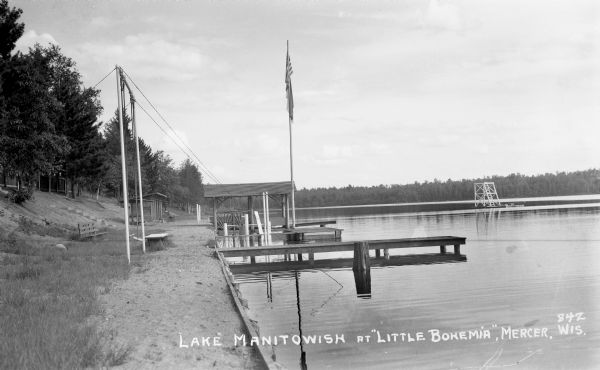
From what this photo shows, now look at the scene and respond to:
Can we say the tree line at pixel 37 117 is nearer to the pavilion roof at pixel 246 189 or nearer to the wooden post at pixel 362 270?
the pavilion roof at pixel 246 189

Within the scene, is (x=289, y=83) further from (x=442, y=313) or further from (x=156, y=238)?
(x=442, y=313)

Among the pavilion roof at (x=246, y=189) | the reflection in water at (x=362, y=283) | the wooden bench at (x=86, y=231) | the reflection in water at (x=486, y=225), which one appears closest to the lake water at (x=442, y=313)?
the reflection in water at (x=362, y=283)

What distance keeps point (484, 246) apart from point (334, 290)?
684 inches

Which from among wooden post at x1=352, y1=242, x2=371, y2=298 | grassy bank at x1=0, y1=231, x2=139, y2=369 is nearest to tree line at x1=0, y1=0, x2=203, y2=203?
grassy bank at x1=0, y1=231, x2=139, y2=369

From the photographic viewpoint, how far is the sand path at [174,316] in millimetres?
8492

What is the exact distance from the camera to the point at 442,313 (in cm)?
1591

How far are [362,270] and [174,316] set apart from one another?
13552 mm

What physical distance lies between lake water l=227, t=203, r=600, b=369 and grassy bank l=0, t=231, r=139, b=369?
3.34 metres

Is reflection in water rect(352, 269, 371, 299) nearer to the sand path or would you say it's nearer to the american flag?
the sand path

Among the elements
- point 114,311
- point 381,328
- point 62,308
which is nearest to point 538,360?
point 381,328

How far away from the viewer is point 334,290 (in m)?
21.3

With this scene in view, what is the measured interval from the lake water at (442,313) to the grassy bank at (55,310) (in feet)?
11.0

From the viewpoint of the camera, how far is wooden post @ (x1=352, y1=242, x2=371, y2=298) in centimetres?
2115

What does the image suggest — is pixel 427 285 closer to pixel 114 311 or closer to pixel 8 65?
pixel 114 311
